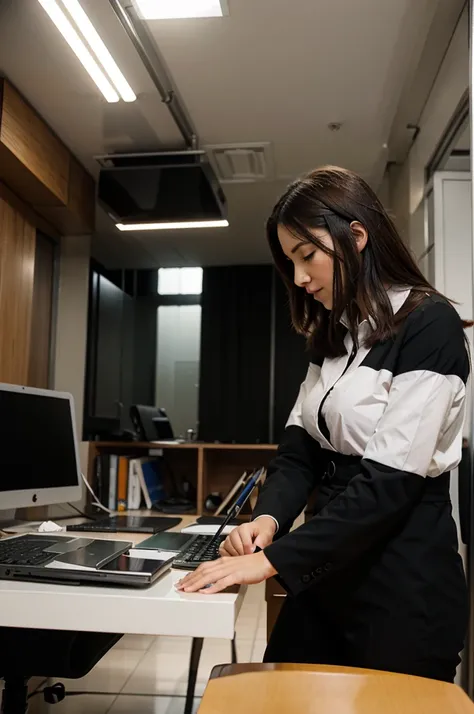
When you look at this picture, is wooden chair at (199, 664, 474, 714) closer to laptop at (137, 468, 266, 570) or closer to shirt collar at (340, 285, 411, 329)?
laptop at (137, 468, 266, 570)

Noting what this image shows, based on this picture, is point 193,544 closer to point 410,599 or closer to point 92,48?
point 410,599

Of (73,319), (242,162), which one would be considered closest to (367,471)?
(242,162)

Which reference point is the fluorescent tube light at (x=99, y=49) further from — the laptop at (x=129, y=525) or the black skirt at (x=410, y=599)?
the black skirt at (x=410, y=599)

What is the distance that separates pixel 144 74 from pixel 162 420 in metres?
2.25

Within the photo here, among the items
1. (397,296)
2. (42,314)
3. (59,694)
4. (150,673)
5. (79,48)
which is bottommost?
(150,673)

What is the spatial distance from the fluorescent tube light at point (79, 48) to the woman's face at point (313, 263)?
135 cm

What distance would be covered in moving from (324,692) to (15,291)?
104 inches

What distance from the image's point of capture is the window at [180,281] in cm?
574

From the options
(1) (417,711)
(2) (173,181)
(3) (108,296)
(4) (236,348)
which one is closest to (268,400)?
(4) (236,348)

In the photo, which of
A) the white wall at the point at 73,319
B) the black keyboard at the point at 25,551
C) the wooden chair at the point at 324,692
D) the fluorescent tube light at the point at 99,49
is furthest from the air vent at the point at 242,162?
the wooden chair at the point at 324,692

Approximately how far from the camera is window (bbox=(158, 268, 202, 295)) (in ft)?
18.8

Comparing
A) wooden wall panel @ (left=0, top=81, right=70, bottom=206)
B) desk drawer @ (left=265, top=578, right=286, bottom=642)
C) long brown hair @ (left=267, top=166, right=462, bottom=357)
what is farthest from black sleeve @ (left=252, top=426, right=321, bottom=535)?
wooden wall panel @ (left=0, top=81, right=70, bottom=206)

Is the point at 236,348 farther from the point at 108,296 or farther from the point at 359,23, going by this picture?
the point at 359,23

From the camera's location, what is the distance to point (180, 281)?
580 cm
